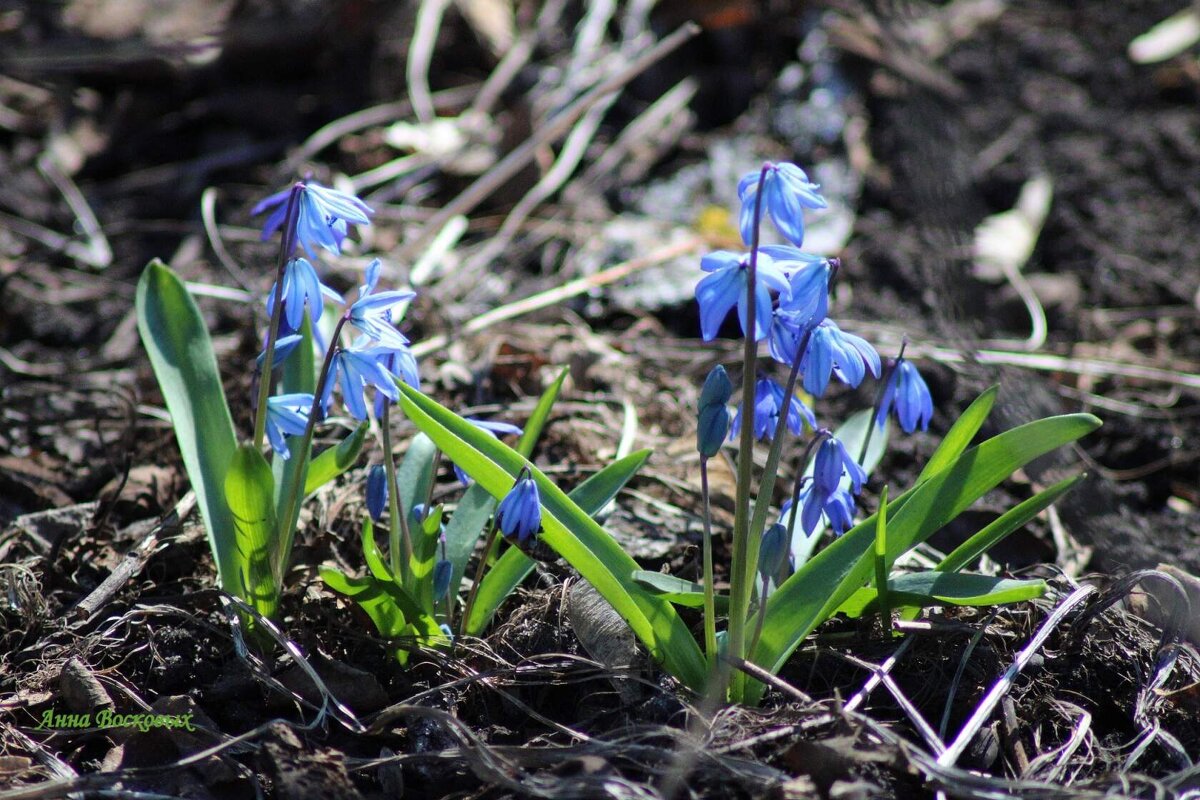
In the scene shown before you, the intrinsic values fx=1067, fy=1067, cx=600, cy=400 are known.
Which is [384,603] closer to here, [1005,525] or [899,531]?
[899,531]

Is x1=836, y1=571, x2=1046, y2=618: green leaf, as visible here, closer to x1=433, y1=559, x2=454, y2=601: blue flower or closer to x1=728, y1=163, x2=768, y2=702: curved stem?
x1=728, y1=163, x2=768, y2=702: curved stem

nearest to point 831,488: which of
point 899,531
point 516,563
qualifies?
point 899,531

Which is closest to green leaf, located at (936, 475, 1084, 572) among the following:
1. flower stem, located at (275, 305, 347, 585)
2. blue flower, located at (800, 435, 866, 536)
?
blue flower, located at (800, 435, 866, 536)

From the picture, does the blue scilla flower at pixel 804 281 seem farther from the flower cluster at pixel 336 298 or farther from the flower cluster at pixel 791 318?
the flower cluster at pixel 336 298

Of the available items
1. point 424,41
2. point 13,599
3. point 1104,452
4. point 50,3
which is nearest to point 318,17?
point 424,41

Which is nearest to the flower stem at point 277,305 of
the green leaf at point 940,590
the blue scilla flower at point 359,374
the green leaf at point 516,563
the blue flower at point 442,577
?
the blue scilla flower at point 359,374

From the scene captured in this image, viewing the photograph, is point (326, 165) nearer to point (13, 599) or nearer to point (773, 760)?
point (13, 599)
